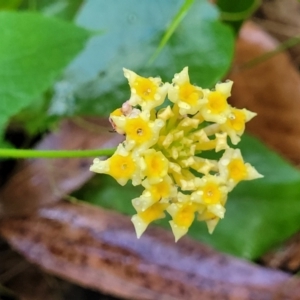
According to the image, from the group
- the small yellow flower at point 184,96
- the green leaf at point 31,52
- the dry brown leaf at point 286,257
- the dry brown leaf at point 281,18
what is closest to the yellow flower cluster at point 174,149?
the small yellow flower at point 184,96

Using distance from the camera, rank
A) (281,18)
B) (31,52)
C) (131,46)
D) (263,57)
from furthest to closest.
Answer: (281,18) → (263,57) → (131,46) → (31,52)

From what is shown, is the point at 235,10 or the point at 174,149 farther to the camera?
the point at 235,10

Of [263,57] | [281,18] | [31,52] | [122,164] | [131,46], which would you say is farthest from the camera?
[281,18]

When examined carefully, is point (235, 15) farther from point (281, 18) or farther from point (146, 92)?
point (146, 92)

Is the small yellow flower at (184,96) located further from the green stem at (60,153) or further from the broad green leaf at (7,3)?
the broad green leaf at (7,3)

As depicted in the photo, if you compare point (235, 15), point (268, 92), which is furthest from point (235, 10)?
point (268, 92)

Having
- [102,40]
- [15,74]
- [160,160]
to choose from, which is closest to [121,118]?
[160,160]
